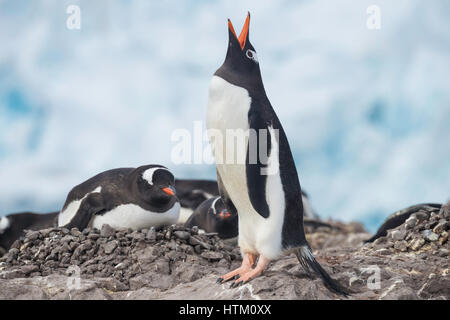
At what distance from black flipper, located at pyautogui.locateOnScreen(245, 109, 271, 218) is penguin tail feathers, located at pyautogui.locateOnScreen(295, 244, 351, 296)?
0.47 m

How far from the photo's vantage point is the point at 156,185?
531 cm

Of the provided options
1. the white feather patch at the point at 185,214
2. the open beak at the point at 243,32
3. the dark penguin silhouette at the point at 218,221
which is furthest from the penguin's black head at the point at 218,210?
the white feather patch at the point at 185,214

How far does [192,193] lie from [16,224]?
3.27 meters

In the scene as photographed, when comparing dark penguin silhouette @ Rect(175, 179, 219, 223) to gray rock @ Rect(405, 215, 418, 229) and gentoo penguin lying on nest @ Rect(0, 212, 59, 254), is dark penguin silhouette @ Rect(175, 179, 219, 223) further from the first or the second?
gray rock @ Rect(405, 215, 418, 229)

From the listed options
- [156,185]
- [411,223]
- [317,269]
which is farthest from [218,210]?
[317,269]

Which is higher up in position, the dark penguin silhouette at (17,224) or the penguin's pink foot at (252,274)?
the penguin's pink foot at (252,274)

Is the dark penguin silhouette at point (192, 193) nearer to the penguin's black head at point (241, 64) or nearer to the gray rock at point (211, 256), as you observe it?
the gray rock at point (211, 256)

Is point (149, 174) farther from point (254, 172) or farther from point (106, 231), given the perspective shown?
point (254, 172)

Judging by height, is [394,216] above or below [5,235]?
above

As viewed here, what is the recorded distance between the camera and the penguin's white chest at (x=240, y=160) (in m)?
4.08

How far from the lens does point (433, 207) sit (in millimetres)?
6570
